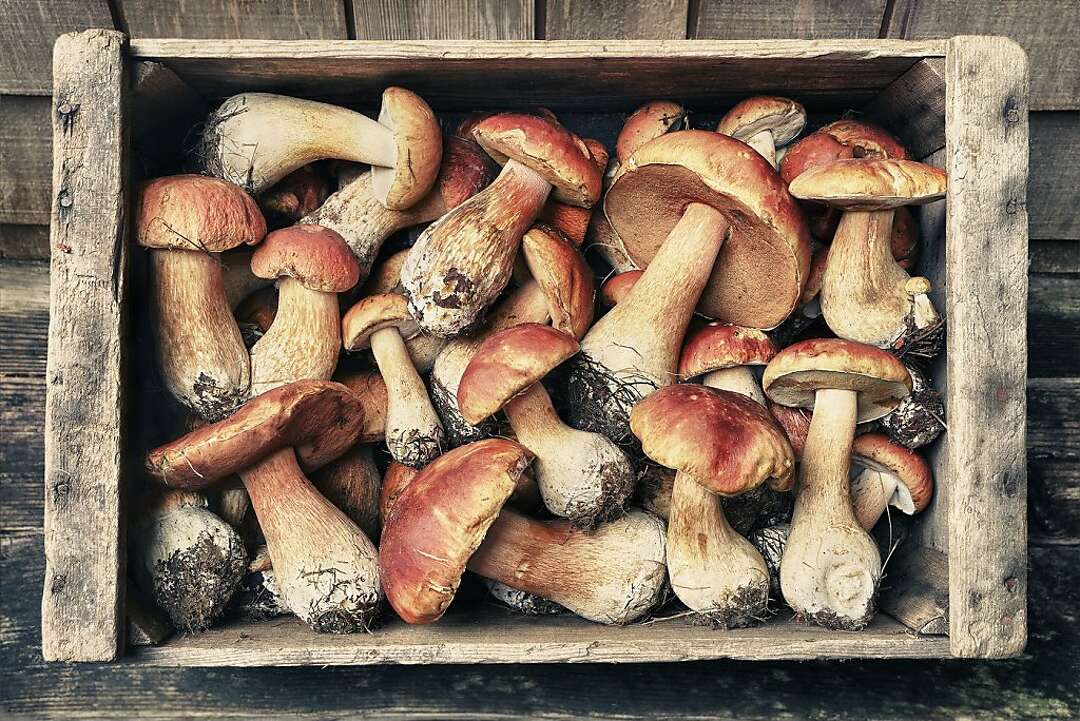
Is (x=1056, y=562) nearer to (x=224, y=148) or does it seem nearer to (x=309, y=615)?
(x=309, y=615)

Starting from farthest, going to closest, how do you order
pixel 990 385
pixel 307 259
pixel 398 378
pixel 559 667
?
pixel 559 667, pixel 398 378, pixel 307 259, pixel 990 385

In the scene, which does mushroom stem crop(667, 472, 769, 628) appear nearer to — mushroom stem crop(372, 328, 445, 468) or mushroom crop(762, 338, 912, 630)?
mushroom crop(762, 338, 912, 630)

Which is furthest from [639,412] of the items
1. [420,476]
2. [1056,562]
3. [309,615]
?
[1056,562]

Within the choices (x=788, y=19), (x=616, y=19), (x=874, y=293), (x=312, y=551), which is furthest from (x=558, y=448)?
(x=788, y=19)

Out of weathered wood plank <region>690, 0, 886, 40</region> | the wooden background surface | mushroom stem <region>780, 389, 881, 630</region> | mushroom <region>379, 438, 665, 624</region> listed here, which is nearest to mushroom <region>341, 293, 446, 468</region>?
mushroom <region>379, 438, 665, 624</region>

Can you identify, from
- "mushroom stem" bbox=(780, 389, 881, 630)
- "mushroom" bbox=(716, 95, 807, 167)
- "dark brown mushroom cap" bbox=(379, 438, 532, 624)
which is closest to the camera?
"dark brown mushroom cap" bbox=(379, 438, 532, 624)

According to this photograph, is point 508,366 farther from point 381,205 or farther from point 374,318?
point 381,205
